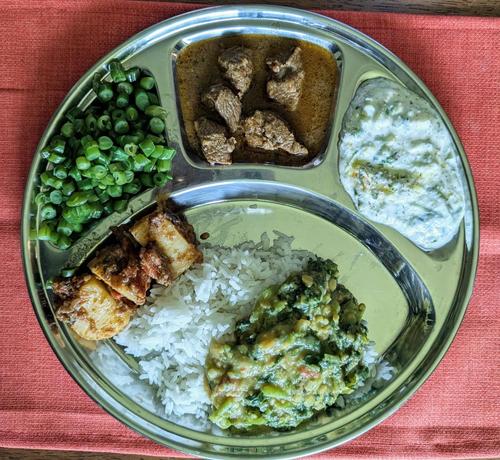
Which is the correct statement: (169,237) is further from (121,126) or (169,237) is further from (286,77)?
(286,77)

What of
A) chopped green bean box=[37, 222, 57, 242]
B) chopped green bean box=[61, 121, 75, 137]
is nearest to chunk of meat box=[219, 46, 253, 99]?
chopped green bean box=[61, 121, 75, 137]

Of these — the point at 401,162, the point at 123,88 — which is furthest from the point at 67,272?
the point at 401,162

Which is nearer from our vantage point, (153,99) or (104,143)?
(104,143)

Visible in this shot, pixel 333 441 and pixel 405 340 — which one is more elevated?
pixel 405 340

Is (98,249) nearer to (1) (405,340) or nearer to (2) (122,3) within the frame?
(2) (122,3)

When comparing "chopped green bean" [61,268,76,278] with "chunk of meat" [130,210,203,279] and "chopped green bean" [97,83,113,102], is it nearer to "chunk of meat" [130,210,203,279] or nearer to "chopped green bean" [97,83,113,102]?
"chunk of meat" [130,210,203,279]

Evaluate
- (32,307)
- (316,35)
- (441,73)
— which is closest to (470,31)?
(441,73)

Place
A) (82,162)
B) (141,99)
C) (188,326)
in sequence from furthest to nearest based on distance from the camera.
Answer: (188,326), (141,99), (82,162)
